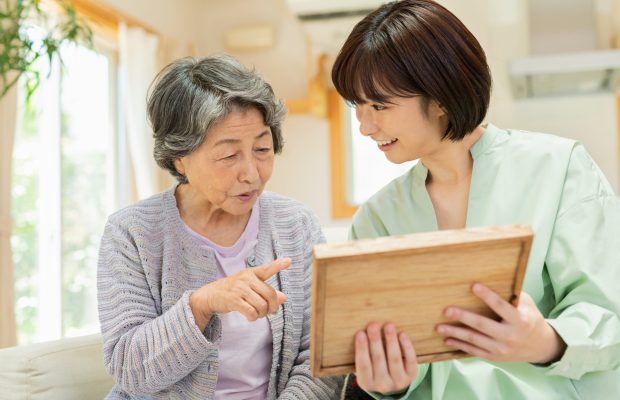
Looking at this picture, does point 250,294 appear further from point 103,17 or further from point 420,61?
point 103,17

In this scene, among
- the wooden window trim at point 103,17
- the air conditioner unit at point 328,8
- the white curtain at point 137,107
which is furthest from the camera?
the white curtain at point 137,107

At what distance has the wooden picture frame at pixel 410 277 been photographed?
0.91m

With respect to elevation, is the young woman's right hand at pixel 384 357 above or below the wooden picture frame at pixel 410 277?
below

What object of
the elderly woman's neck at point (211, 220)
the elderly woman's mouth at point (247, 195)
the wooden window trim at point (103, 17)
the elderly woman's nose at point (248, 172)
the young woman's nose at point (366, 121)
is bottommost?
the elderly woman's neck at point (211, 220)

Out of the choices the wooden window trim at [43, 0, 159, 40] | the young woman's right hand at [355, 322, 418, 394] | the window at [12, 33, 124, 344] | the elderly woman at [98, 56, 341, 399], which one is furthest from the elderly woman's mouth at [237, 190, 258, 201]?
the wooden window trim at [43, 0, 159, 40]

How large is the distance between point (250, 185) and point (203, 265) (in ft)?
0.63

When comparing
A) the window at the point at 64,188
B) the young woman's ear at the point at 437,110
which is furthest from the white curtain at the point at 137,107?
the young woman's ear at the point at 437,110

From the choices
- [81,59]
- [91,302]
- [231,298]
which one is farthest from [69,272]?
[231,298]

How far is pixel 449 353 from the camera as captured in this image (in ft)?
3.39

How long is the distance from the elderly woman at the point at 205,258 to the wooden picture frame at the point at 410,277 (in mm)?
422

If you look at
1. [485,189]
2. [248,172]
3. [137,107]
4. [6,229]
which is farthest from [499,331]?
[137,107]

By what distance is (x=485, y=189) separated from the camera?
4.34 feet

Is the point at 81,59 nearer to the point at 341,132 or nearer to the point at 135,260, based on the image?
the point at 341,132

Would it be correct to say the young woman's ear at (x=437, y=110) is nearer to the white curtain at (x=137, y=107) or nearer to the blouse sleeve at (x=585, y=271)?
the blouse sleeve at (x=585, y=271)
